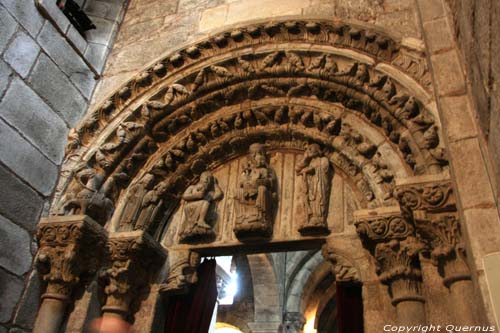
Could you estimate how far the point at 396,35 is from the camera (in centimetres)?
360

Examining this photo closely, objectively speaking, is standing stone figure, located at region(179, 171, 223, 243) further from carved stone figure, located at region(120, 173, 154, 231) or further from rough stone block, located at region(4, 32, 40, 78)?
rough stone block, located at region(4, 32, 40, 78)

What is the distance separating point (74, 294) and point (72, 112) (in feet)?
5.43

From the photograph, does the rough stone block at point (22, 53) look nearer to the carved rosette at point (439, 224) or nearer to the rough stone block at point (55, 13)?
the rough stone block at point (55, 13)

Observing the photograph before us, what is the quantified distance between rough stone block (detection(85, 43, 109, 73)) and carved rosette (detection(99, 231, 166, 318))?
75.0 inches

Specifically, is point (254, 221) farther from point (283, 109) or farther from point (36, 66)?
point (36, 66)

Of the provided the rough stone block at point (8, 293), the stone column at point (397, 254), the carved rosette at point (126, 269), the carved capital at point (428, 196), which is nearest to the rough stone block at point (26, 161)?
the rough stone block at point (8, 293)

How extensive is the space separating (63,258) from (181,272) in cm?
88

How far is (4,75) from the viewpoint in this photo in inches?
143

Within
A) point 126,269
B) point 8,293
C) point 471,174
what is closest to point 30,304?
point 8,293

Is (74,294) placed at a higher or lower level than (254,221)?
lower

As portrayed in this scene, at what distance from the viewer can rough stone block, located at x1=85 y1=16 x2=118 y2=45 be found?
4895 millimetres

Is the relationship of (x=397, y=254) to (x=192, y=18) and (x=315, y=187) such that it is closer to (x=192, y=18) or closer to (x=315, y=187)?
(x=315, y=187)

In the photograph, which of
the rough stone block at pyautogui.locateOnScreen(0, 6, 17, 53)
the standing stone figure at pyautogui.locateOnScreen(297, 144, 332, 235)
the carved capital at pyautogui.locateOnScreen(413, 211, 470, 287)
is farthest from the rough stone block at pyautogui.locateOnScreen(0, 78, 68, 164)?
the carved capital at pyautogui.locateOnScreen(413, 211, 470, 287)

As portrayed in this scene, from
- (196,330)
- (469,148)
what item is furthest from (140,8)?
(469,148)
